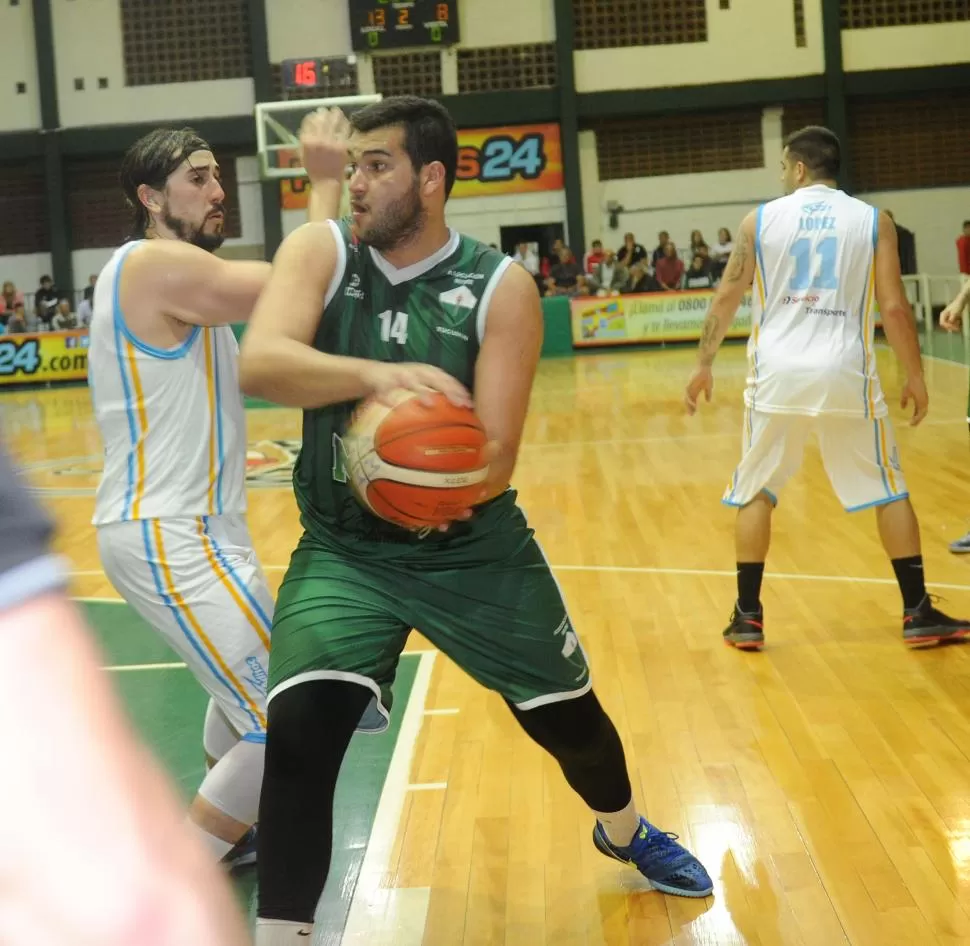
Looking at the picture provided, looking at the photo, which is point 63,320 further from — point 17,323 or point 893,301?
point 893,301

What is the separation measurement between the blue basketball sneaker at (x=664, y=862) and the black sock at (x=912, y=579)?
2357mm

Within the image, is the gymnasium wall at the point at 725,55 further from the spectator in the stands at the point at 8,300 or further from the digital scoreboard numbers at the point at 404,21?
the spectator in the stands at the point at 8,300

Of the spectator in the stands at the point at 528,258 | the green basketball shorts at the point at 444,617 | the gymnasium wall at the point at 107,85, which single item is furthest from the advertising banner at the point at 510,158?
the green basketball shorts at the point at 444,617

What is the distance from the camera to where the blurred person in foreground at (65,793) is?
0.69 m

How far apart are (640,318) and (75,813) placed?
2062cm

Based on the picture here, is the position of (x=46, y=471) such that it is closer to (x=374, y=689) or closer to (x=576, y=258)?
(x=374, y=689)

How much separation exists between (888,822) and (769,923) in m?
0.67

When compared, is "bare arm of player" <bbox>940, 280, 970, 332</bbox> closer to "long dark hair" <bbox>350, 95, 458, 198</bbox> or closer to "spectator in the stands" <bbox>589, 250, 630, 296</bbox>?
"long dark hair" <bbox>350, 95, 458, 198</bbox>

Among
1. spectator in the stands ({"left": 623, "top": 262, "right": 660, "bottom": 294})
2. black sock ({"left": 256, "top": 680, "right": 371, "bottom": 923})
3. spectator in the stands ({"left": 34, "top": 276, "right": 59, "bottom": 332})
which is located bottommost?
black sock ({"left": 256, "top": 680, "right": 371, "bottom": 923})

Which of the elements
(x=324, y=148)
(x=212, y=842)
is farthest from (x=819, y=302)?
(x=212, y=842)

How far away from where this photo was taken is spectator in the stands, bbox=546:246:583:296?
22375 mm

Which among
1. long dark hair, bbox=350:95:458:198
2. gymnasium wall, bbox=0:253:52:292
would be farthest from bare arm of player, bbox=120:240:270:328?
gymnasium wall, bbox=0:253:52:292

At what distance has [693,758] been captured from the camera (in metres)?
4.27

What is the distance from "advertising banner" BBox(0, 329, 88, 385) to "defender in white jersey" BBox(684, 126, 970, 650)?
17.4 m
